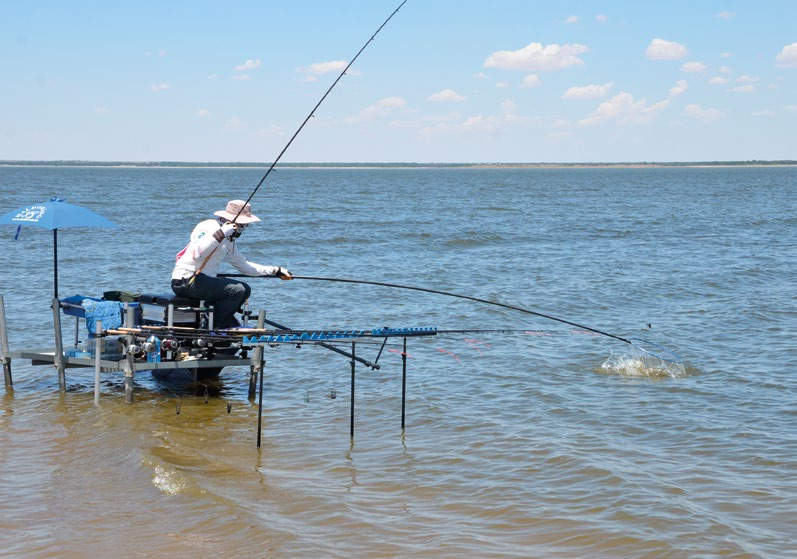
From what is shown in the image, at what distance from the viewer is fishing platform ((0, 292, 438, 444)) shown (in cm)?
870

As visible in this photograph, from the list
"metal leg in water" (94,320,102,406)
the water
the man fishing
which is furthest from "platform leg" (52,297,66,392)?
the man fishing

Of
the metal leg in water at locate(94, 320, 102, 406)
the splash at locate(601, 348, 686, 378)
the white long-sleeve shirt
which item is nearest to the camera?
the white long-sleeve shirt

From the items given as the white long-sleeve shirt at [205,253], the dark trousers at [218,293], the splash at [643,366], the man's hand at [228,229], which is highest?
the man's hand at [228,229]

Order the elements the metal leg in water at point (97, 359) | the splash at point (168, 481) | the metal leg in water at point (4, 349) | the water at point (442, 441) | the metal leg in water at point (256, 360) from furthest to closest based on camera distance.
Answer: the metal leg in water at point (4, 349) → the metal leg in water at point (256, 360) → the metal leg in water at point (97, 359) → the splash at point (168, 481) → the water at point (442, 441)

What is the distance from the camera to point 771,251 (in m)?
25.2

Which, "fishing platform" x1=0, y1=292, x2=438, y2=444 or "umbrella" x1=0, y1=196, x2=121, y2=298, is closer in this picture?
"fishing platform" x1=0, y1=292, x2=438, y2=444

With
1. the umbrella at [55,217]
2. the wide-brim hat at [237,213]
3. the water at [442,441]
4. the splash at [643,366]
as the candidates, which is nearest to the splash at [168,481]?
the water at [442,441]

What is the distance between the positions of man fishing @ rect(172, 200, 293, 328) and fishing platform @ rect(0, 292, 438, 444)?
140 mm

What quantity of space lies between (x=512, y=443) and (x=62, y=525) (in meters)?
3.84

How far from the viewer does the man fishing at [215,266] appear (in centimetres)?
898

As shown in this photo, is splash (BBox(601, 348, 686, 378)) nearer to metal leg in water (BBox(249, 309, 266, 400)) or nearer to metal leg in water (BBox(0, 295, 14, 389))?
metal leg in water (BBox(249, 309, 266, 400))

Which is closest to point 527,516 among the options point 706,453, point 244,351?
point 706,453

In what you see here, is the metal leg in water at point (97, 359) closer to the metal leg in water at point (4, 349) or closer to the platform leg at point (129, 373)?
the platform leg at point (129, 373)

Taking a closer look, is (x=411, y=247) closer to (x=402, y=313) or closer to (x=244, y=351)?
(x=402, y=313)
